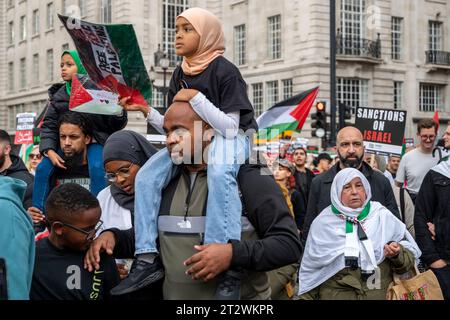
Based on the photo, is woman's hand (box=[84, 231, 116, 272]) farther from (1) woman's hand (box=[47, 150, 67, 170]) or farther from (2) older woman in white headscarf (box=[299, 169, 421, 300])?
(2) older woman in white headscarf (box=[299, 169, 421, 300])

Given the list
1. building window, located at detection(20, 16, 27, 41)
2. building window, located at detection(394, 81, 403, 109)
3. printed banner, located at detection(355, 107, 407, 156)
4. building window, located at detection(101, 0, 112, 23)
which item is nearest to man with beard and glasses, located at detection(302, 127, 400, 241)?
printed banner, located at detection(355, 107, 407, 156)

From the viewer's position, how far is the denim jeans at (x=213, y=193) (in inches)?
121

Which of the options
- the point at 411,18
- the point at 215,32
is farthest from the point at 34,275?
the point at 411,18

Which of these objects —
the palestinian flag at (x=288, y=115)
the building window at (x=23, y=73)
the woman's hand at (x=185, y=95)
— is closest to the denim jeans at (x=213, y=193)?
the woman's hand at (x=185, y=95)

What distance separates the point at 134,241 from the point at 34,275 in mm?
501

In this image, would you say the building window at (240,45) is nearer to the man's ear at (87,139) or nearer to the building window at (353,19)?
the building window at (353,19)

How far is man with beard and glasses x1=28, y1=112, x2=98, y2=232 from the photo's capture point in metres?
5.13

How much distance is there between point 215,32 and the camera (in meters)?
3.45

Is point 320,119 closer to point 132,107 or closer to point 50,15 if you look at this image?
point 132,107

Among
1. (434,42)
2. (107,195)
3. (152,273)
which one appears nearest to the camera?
(152,273)

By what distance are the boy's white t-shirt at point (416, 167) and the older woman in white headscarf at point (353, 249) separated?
3.75 meters

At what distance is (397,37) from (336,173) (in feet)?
111

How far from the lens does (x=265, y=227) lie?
3.12m
